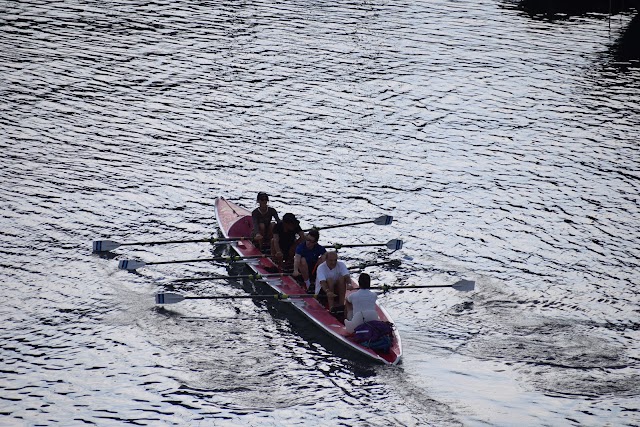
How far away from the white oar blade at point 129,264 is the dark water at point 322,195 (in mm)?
627

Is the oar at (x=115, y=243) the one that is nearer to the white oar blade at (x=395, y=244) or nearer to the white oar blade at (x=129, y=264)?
the white oar blade at (x=129, y=264)

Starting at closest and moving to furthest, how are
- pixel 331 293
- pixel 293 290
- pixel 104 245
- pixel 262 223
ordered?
pixel 331 293
pixel 293 290
pixel 262 223
pixel 104 245

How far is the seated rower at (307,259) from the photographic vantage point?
94.9ft

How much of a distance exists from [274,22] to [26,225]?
94.2 ft

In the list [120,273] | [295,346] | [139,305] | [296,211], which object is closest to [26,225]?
[120,273]

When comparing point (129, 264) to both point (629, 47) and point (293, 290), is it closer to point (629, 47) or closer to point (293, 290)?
point (293, 290)

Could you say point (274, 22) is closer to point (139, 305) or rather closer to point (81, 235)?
point (81, 235)

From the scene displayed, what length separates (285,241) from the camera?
3034 cm

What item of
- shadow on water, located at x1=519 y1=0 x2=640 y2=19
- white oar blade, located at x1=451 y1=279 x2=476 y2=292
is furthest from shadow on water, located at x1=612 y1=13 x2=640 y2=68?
white oar blade, located at x1=451 y1=279 x2=476 y2=292

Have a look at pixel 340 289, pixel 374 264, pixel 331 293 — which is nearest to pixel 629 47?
pixel 374 264

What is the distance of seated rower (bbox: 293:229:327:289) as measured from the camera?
2894cm

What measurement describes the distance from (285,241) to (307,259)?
1.57 meters

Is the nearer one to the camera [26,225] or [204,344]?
[204,344]

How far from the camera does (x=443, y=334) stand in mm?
27578
